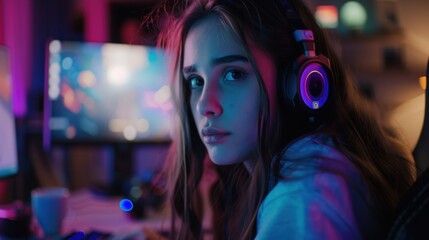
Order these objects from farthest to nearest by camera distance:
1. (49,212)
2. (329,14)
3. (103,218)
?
(329,14), (103,218), (49,212)

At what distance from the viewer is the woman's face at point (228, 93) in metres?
0.77

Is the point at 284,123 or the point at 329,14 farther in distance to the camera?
the point at 329,14

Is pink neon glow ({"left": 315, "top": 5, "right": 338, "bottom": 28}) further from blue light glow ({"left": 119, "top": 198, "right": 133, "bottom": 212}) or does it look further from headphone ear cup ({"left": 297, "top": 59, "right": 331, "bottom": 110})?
headphone ear cup ({"left": 297, "top": 59, "right": 331, "bottom": 110})

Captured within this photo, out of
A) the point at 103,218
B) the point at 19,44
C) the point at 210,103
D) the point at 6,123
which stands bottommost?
the point at 103,218

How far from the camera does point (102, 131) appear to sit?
1.53m

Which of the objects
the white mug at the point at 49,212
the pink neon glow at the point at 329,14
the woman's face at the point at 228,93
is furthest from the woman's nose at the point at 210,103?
the pink neon glow at the point at 329,14

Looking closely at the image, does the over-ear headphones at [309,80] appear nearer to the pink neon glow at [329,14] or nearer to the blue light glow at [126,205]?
the blue light glow at [126,205]

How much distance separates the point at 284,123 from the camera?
792mm

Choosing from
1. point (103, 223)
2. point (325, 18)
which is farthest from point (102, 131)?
point (325, 18)

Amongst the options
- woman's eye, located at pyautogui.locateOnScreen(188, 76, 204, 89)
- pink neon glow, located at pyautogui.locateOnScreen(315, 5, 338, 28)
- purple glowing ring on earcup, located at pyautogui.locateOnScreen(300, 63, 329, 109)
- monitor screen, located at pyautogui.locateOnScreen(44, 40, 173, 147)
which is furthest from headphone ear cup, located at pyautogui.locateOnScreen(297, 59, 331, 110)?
pink neon glow, located at pyautogui.locateOnScreen(315, 5, 338, 28)

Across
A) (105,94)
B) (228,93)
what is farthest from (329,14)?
(228,93)

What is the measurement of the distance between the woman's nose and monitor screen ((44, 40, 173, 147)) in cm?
77

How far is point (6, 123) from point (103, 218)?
1.28ft

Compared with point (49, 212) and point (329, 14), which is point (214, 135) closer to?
point (49, 212)
